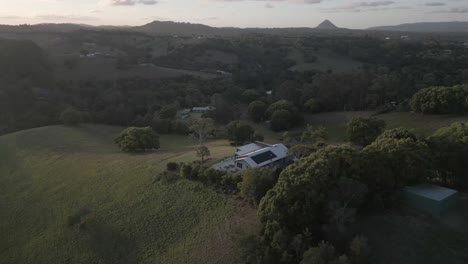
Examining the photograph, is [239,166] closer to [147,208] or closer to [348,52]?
[147,208]

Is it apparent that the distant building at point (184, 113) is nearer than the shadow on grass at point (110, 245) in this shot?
No

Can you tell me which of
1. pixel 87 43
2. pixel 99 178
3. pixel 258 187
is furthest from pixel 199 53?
pixel 258 187

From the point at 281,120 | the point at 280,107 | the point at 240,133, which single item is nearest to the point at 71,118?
the point at 240,133

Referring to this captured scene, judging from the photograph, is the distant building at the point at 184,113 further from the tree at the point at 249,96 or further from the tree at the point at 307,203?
the tree at the point at 307,203

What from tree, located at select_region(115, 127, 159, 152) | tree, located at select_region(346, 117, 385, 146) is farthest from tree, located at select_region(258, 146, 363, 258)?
tree, located at select_region(115, 127, 159, 152)

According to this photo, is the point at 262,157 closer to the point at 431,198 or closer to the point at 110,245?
the point at 431,198

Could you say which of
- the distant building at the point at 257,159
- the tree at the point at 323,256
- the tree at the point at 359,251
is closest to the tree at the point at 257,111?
the distant building at the point at 257,159
